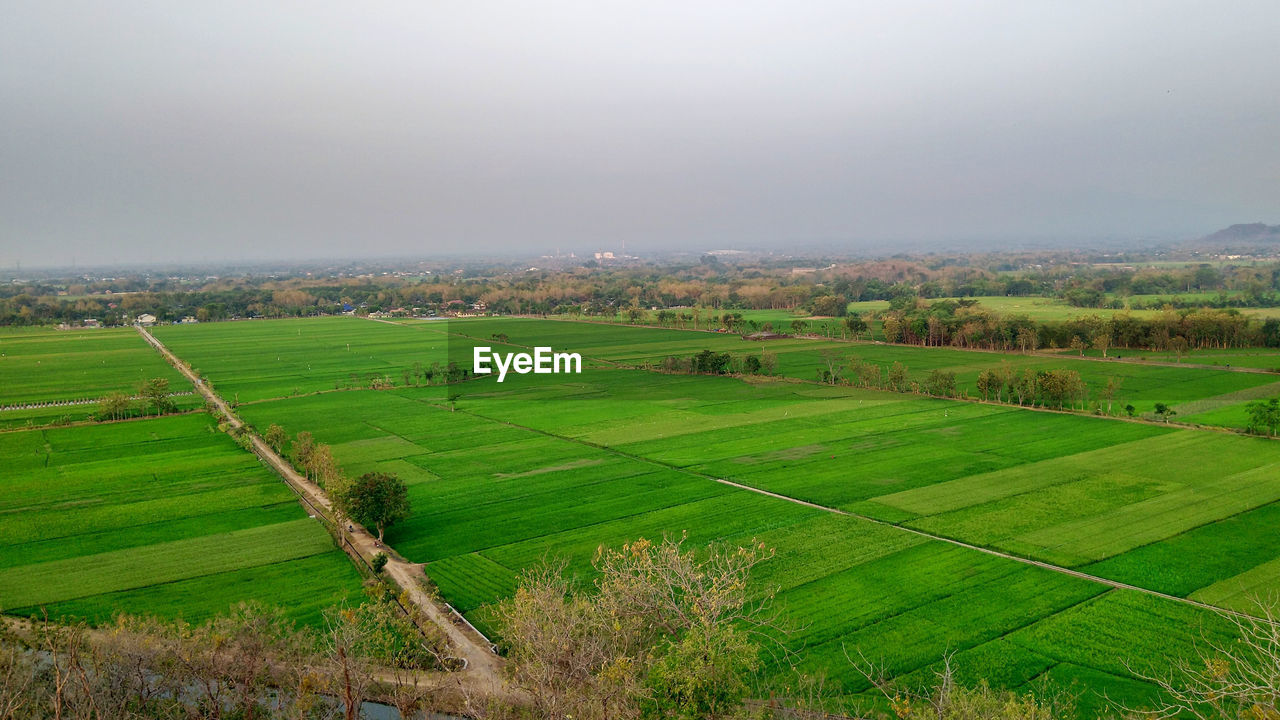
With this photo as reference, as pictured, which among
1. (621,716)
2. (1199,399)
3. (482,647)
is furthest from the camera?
(1199,399)

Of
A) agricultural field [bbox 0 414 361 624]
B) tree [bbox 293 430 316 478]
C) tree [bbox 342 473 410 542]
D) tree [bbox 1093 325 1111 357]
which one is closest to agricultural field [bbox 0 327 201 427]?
agricultural field [bbox 0 414 361 624]

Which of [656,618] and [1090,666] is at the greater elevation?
[656,618]

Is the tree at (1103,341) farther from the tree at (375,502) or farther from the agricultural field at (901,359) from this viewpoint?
the tree at (375,502)

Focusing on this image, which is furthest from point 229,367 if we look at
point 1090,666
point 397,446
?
point 1090,666

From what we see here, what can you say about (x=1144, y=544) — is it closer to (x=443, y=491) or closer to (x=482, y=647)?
(x=482, y=647)

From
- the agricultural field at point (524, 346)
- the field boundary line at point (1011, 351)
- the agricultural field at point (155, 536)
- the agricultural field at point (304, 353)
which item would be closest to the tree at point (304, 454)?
the agricultural field at point (155, 536)

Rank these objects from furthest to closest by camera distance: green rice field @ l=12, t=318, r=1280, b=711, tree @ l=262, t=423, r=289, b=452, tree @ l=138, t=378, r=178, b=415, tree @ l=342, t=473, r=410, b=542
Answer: tree @ l=138, t=378, r=178, b=415 < tree @ l=262, t=423, r=289, b=452 < tree @ l=342, t=473, r=410, b=542 < green rice field @ l=12, t=318, r=1280, b=711

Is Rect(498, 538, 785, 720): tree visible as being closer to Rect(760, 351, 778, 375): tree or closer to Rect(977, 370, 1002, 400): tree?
Rect(977, 370, 1002, 400): tree
